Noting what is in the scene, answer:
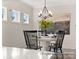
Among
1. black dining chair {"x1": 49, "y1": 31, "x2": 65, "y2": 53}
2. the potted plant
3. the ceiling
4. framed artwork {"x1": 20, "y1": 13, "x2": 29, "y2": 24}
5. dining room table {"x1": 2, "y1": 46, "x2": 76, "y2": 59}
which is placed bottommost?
dining room table {"x1": 2, "y1": 46, "x2": 76, "y2": 59}

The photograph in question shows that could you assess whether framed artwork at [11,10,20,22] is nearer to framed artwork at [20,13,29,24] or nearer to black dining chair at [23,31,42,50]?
framed artwork at [20,13,29,24]

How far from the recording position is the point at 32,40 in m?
5.36

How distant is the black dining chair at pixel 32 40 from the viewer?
5156mm

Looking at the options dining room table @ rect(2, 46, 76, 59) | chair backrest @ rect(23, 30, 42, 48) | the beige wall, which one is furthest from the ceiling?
dining room table @ rect(2, 46, 76, 59)

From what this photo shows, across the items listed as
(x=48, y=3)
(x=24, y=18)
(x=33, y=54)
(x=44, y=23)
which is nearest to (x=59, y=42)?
(x=44, y=23)

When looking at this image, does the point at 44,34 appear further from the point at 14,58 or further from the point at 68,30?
the point at 14,58

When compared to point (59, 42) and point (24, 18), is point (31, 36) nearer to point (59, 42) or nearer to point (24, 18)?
point (24, 18)

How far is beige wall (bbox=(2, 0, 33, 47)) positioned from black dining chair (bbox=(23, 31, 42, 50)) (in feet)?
0.46

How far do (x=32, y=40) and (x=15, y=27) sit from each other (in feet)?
2.47

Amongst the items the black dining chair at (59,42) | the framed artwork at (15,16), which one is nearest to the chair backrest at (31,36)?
the framed artwork at (15,16)

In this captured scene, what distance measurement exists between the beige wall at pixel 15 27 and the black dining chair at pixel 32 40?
0.46 ft

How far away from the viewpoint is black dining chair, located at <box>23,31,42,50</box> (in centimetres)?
516

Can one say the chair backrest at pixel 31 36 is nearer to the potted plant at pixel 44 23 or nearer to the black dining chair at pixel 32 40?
the black dining chair at pixel 32 40

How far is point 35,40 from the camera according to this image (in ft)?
17.1
